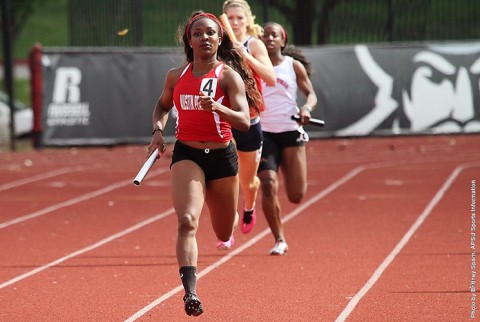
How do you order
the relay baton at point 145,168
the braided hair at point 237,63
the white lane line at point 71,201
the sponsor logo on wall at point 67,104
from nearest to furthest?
the relay baton at point 145,168, the braided hair at point 237,63, the white lane line at point 71,201, the sponsor logo on wall at point 67,104

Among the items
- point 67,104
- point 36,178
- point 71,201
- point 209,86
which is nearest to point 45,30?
point 67,104

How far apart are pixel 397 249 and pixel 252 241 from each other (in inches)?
60.0

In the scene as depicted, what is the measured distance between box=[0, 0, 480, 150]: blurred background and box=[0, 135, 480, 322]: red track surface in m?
4.66

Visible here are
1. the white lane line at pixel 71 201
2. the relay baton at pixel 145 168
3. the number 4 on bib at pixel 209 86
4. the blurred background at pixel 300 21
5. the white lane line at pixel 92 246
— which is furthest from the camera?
the blurred background at pixel 300 21

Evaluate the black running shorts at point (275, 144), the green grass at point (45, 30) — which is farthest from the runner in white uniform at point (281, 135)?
the green grass at point (45, 30)

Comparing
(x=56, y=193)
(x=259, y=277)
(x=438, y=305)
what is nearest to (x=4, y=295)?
(x=259, y=277)

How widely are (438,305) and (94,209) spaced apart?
288 inches

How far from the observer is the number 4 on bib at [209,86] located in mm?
8070

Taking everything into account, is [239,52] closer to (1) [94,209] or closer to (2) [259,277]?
(2) [259,277]

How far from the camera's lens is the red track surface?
8.58 meters

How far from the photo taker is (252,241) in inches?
478

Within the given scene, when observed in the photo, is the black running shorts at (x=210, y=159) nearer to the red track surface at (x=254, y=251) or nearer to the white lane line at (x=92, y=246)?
the red track surface at (x=254, y=251)

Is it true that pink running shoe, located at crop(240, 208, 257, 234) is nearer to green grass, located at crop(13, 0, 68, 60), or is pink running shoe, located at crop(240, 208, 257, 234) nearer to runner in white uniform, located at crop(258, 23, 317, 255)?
runner in white uniform, located at crop(258, 23, 317, 255)

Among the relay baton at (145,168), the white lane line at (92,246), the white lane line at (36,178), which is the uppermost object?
the relay baton at (145,168)
